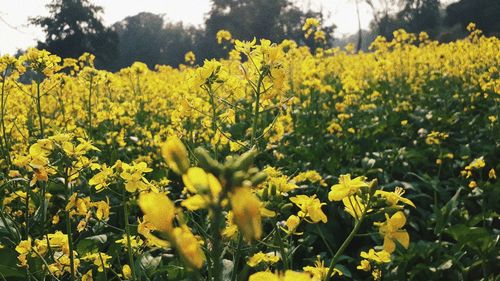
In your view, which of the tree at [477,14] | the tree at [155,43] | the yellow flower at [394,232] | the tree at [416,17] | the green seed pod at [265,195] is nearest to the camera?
the yellow flower at [394,232]

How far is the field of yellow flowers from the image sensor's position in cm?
92

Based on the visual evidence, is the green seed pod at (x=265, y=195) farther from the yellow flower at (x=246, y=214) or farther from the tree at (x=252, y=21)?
the tree at (x=252, y=21)

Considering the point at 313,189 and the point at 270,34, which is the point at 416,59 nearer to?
the point at 313,189

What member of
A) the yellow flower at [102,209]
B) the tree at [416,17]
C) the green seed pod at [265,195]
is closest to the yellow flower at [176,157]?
the green seed pod at [265,195]

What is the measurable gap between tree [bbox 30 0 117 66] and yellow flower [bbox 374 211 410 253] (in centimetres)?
3511

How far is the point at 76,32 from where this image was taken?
3534cm

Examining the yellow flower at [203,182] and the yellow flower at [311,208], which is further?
the yellow flower at [311,208]

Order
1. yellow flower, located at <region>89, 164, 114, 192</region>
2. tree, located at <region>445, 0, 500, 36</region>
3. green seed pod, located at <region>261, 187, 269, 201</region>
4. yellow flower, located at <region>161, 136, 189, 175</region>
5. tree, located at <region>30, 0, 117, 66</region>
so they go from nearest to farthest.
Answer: yellow flower, located at <region>161, 136, 189, 175</region> → green seed pod, located at <region>261, 187, 269, 201</region> → yellow flower, located at <region>89, 164, 114, 192</region> → tree, located at <region>445, 0, 500, 36</region> → tree, located at <region>30, 0, 117, 66</region>

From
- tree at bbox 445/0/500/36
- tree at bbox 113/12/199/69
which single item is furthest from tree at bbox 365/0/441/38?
tree at bbox 113/12/199/69

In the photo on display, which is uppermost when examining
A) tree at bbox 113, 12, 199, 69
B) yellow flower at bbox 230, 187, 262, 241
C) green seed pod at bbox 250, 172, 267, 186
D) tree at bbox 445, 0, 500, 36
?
tree at bbox 113, 12, 199, 69

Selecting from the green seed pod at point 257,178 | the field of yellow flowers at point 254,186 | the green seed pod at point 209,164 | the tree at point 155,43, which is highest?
the tree at point 155,43

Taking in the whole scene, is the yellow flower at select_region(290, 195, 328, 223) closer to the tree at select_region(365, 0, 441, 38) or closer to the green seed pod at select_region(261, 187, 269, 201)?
the green seed pod at select_region(261, 187, 269, 201)

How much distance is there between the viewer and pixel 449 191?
4.00 metres

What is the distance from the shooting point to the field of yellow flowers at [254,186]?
3.01ft
